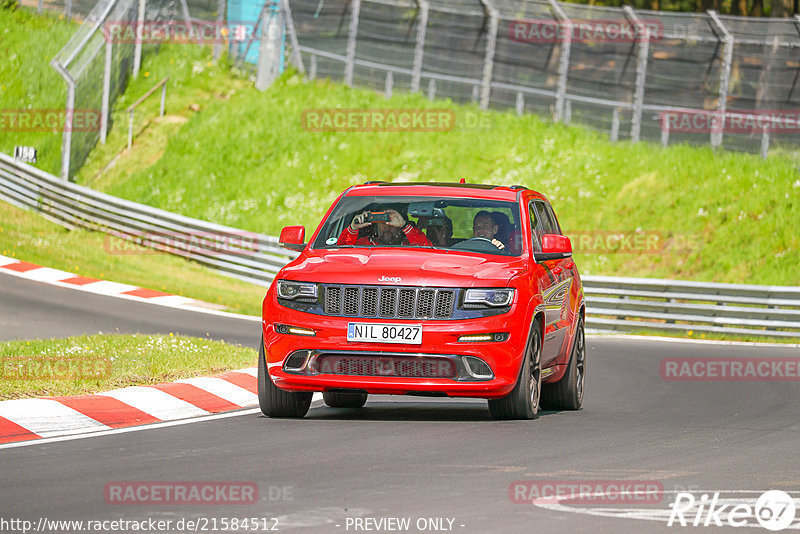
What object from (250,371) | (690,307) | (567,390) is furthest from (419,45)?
(567,390)

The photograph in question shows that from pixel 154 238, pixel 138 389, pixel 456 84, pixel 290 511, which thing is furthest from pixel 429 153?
pixel 290 511

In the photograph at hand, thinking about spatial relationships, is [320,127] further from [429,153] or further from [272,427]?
[272,427]

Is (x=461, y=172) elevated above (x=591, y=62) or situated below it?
below

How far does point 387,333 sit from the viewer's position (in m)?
10.1

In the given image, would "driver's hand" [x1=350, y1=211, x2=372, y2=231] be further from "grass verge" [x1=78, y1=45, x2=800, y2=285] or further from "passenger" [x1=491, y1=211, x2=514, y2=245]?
"grass verge" [x1=78, y1=45, x2=800, y2=285]

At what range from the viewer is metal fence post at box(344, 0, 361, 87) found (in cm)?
3619

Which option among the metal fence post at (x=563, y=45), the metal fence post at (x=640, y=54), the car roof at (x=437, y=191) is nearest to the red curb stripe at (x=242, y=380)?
the car roof at (x=437, y=191)

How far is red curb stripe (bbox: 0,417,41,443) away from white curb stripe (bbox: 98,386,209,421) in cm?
133

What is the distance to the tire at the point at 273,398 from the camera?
416 inches

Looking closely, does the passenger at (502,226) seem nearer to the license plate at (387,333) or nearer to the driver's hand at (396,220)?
the driver's hand at (396,220)

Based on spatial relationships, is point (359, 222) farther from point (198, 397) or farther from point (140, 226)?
point (140, 226)

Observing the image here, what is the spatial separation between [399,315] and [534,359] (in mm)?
1255

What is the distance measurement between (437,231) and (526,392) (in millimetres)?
1609

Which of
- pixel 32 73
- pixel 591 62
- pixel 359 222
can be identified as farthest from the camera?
pixel 32 73
